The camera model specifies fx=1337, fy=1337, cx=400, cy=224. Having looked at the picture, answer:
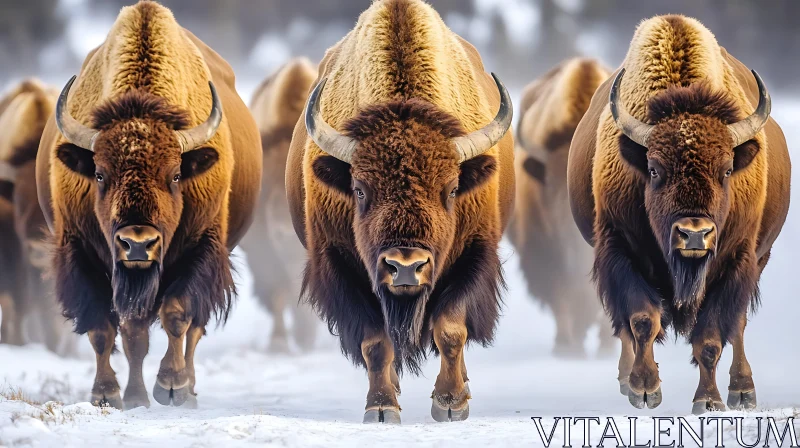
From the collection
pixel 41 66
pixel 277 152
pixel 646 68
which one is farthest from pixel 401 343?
pixel 41 66

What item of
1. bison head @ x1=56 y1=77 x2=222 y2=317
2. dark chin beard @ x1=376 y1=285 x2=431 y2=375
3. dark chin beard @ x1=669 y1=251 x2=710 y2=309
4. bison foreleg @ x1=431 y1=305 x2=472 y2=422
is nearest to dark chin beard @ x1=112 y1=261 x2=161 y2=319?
bison head @ x1=56 y1=77 x2=222 y2=317

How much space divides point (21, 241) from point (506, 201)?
6.10m

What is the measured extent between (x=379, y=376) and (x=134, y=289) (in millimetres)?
1946

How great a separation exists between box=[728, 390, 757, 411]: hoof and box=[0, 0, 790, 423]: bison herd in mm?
11

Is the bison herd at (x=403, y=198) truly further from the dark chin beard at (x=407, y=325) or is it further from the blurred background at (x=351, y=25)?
the blurred background at (x=351, y=25)

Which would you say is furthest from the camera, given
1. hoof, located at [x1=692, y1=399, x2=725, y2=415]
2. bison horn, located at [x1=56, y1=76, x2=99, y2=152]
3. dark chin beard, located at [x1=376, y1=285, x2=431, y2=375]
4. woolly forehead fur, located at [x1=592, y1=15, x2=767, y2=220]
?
bison horn, located at [x1=56, y1=76, x2=99, y2=152]

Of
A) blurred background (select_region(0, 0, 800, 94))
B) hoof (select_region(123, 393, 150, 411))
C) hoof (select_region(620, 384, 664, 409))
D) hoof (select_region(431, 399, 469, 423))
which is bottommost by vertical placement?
hoof (select_region(431, 399, 469, 423))

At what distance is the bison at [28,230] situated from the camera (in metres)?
13.4

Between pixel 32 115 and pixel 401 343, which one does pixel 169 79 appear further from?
pixel 32 115

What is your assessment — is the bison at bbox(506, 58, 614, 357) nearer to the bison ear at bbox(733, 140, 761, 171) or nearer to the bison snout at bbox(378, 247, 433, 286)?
the bison ear at bbox(733, 140, 761, 171)

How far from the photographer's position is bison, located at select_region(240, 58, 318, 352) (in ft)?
47.9

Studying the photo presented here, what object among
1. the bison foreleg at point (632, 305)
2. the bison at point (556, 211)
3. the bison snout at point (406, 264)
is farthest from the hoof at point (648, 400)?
the bison at point (556, 211)

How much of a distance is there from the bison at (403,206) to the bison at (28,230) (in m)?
5.07

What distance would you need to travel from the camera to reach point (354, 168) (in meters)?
8.22
